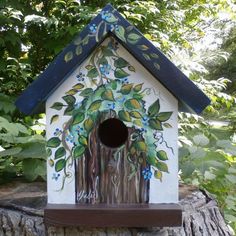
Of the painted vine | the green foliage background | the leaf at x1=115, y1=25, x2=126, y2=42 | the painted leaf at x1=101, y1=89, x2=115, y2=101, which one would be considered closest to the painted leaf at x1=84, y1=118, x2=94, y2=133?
the painted vine

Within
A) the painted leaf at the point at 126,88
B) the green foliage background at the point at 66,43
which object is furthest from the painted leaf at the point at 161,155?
the green foliage background at the point at 66,43

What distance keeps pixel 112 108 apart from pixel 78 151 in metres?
0.21

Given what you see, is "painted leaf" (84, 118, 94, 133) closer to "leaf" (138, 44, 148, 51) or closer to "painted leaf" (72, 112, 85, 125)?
Result: "painted leaf" (72, 112, 85, 125)

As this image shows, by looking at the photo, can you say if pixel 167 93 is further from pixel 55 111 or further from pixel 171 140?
pixel 55 111

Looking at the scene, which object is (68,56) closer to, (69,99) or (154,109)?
(69,99)

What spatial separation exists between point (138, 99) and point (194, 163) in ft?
2.73

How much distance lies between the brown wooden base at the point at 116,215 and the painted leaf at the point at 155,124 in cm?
30

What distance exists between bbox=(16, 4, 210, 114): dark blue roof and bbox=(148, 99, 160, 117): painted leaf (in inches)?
2.9

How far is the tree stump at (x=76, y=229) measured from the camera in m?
1.58

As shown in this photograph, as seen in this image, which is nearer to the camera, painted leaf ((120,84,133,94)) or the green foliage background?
painted leaf ((120,84,133,94))

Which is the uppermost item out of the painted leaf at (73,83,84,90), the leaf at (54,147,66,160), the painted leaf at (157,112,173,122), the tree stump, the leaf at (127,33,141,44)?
the leaf at (127,33,141,44)

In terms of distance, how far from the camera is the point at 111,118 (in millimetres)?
1481

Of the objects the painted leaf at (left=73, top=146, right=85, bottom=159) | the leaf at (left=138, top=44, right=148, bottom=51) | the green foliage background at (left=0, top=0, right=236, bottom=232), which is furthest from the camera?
the green foliage background at (left=0, top=0, right=236, bottom=232)

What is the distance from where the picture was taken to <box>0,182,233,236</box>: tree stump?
1.58m
